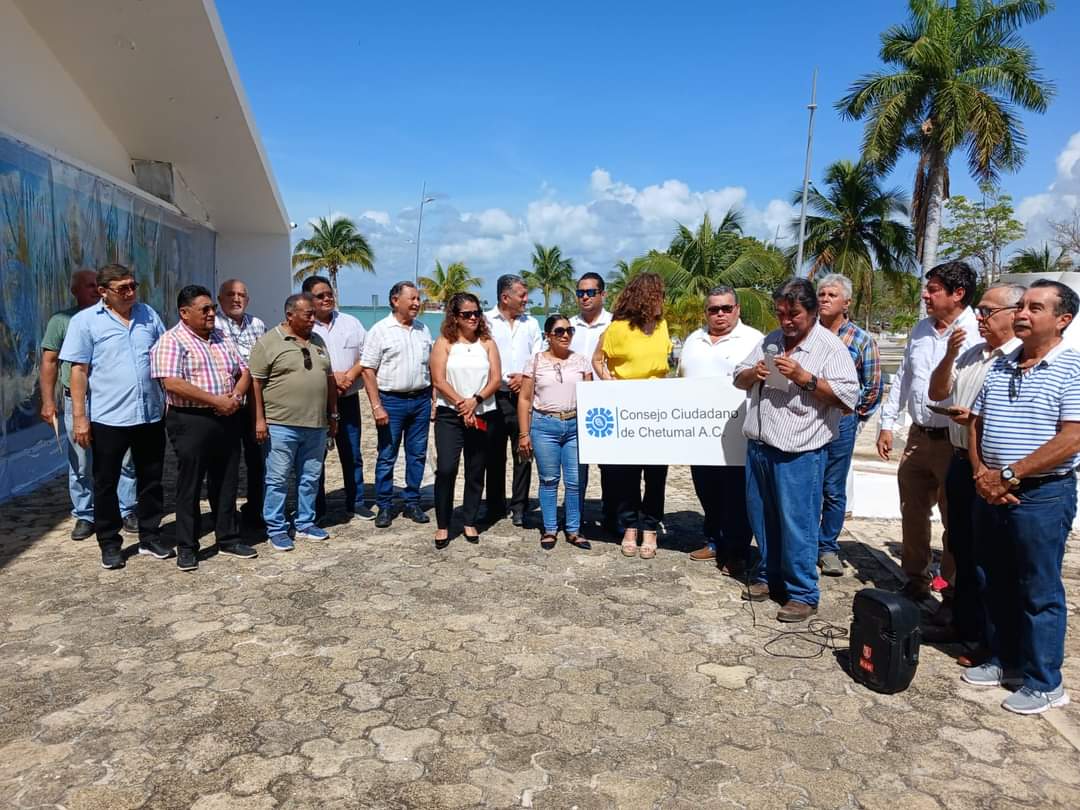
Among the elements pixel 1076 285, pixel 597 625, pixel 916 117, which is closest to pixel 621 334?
pixel 597 625

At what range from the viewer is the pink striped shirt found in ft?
15.8

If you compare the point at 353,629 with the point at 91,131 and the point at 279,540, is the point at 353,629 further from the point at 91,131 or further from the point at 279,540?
the point at 91,131

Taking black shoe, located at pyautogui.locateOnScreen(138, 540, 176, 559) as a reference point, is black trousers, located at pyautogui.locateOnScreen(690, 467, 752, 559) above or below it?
above

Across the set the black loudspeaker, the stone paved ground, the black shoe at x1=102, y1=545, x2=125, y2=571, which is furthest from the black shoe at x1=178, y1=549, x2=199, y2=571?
→ the black loudspeaker

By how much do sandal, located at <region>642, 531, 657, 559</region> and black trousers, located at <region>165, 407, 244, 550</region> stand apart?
9.69 ft

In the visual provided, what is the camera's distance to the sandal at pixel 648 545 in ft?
17.9

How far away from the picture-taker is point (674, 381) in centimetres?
518

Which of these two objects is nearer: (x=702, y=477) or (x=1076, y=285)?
(x=702, y=477)

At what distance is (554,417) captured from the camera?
547 centimetres

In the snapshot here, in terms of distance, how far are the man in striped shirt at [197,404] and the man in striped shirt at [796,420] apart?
338 centimetres

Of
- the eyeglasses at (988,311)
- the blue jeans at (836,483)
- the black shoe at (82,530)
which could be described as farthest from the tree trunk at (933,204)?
the black shoe at (82,530)

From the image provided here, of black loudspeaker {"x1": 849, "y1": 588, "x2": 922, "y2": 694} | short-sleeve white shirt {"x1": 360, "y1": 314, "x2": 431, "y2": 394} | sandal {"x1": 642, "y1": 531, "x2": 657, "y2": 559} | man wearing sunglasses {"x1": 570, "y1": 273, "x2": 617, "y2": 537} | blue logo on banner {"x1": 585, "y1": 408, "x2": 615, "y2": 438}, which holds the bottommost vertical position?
sandal {"x1": 642, "y1": 531, "x2": 657, "y2": 559}

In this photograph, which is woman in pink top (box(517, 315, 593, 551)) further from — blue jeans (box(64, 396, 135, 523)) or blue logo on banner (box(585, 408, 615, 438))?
blue jeans (box(64, 396, 135, 523))

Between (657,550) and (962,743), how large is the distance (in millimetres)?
2692
